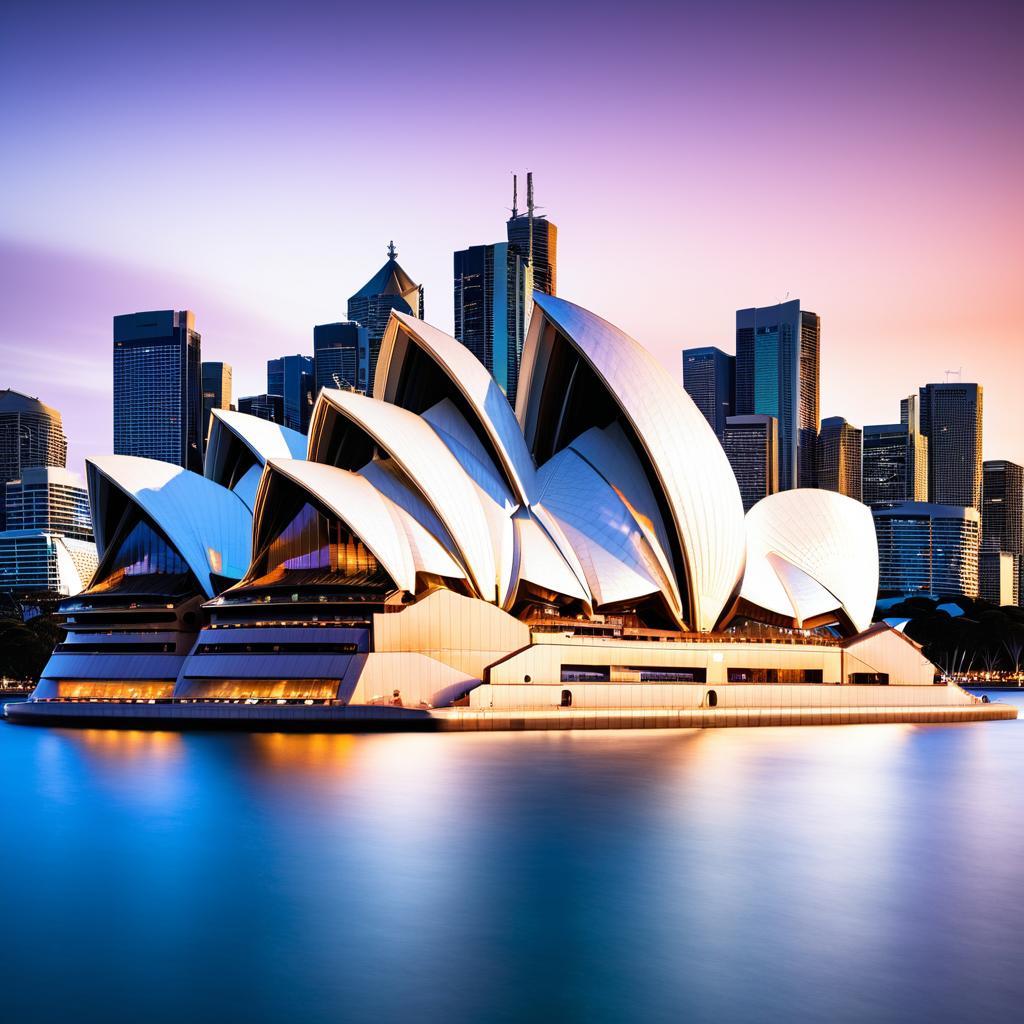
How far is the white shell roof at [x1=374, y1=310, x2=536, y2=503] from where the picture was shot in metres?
63.7

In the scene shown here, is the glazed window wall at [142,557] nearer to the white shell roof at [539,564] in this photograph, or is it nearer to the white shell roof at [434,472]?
the white shell roof at [434,472]

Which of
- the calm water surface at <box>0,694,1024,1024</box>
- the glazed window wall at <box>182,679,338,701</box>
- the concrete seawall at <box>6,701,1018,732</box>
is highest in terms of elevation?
the calm water surface at <box>0,694,1024,1024</box>

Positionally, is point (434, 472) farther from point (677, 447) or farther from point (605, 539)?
point (677, 447)

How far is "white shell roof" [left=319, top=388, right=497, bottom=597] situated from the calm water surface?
1753 cm

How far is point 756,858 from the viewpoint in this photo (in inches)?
1156

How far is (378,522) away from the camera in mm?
60906

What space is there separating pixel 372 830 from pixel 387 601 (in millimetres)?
27764

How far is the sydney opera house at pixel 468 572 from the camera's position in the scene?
59.4 metres

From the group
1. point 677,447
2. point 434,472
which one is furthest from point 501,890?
point 677,447

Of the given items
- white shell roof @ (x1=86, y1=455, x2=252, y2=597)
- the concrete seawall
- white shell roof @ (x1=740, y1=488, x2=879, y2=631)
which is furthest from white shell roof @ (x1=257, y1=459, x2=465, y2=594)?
white shell roof @ (x1=740, y1=488, x2=879, y2=631)

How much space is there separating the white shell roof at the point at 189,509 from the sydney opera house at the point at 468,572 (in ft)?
0.42

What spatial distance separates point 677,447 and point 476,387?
449 inches

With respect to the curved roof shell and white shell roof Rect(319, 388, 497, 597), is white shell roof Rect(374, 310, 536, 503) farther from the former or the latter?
the curved roof shell

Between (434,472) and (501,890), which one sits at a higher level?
(434,472)
